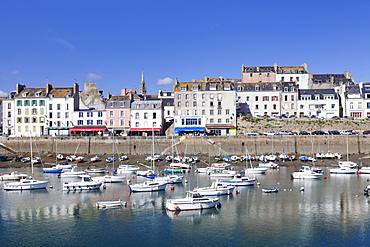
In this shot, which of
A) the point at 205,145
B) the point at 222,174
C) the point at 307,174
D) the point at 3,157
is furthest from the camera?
the point at 205,145

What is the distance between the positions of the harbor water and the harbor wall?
71.0ft

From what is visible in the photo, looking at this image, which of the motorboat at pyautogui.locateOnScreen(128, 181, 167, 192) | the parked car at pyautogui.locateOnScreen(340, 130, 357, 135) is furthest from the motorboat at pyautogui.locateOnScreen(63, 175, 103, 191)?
the parked car at pyautogui.locateOnScreen(340, 130, 357, 135)

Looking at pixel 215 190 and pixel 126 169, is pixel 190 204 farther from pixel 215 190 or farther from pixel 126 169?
pixel 126 169

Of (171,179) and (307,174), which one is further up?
(307,174)

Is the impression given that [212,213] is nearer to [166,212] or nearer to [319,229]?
[166,212]

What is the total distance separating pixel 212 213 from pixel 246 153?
3076 centimetres

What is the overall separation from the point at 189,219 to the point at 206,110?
43.5 meters

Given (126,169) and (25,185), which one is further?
(126,169)

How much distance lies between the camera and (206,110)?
7238 centimetres

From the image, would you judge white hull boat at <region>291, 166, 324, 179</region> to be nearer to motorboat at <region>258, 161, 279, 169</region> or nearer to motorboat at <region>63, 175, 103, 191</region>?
motorboat at <region>258, 161, 279, 169</region>

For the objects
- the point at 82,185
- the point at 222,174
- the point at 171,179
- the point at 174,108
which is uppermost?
the point at 174,108

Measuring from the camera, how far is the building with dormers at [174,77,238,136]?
70750mm

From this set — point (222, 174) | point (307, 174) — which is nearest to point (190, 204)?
point (222, 174)

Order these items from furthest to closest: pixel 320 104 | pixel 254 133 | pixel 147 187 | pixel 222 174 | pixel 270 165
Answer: pixel 320 104
pixel 254 133
pixel 270 165
pixel 222 174
pixel 147 187
